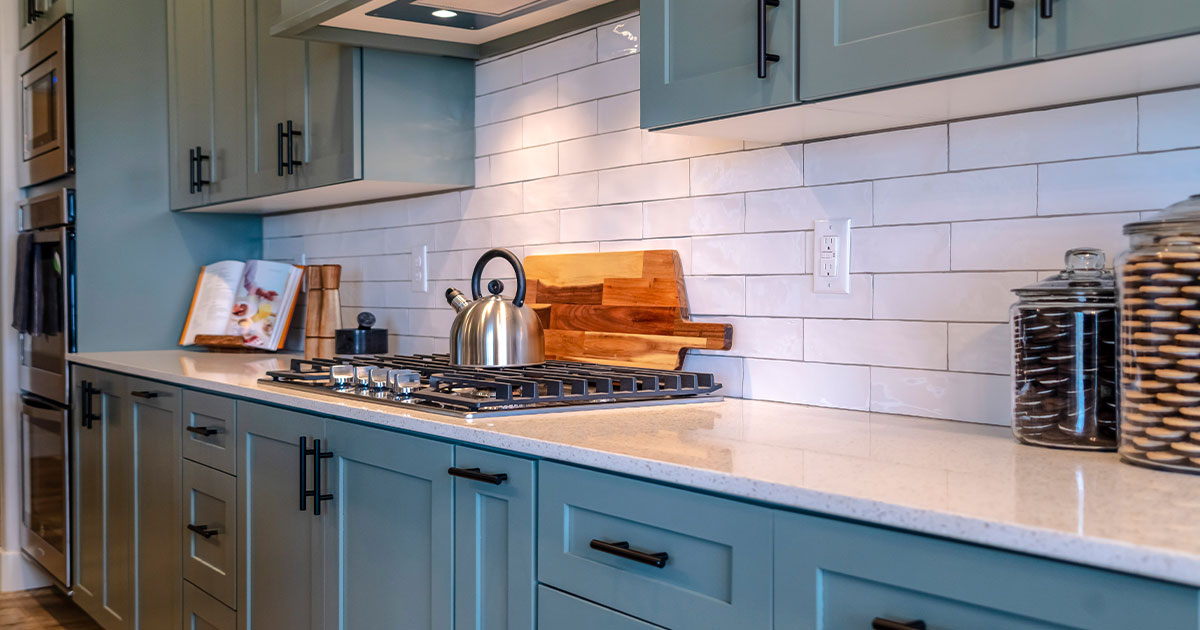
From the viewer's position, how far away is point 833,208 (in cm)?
187

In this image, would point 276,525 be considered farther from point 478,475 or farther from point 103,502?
point 103,502

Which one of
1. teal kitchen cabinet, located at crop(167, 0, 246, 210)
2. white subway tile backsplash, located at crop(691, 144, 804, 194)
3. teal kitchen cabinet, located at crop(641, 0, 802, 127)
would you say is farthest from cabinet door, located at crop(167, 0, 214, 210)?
teal kitchen cabinet, located at crop(641, 0, 802, 127)

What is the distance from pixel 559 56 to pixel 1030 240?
51.9 inches

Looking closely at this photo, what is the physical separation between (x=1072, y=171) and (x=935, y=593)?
82 cm

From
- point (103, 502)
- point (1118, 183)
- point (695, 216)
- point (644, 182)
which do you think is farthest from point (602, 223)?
point (103, 502)

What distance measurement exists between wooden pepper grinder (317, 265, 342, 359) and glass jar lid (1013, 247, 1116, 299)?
7.83ft

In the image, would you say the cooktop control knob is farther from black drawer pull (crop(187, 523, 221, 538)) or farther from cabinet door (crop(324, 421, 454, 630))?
black drawer pull (crop(187, 523, 221, 538))

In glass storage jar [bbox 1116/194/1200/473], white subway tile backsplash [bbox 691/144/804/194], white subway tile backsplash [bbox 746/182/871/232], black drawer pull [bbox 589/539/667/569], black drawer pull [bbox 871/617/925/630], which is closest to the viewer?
black drawer pull [bbox 871/617/925/630]

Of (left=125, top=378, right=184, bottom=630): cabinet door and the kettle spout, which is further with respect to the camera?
(left=125, top=378, right=184, bottom=630): cabinet door

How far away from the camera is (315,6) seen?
239 cm

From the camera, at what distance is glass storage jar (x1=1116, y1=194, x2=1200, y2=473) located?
3.72 feet

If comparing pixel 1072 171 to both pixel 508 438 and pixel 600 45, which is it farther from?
pixel 600 45

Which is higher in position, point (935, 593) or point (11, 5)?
point (11, 5)

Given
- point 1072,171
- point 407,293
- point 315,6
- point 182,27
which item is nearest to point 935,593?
point 1072,171
